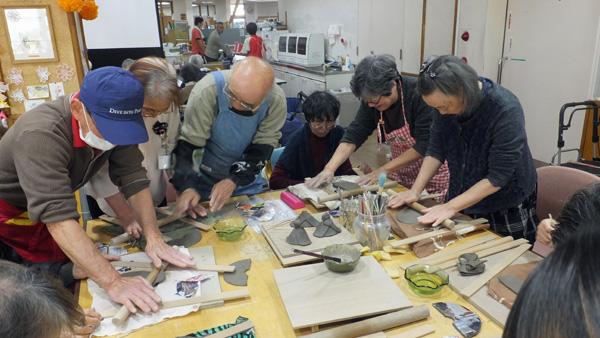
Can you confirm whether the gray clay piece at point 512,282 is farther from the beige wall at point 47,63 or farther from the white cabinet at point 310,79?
the white cabinet at point 310,79

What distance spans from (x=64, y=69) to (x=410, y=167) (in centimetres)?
231

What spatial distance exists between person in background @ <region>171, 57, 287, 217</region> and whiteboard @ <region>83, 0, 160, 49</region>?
1.87 m

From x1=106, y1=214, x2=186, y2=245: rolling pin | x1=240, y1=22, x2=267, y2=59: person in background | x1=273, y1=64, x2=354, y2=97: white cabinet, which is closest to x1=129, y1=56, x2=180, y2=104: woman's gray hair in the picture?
x1=106, y1=214, x2=186, y2=245: rolling pin

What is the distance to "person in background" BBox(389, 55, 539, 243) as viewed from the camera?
5.16 ft

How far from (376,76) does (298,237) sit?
0.99 metres

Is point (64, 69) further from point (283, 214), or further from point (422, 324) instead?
point (422, 324)

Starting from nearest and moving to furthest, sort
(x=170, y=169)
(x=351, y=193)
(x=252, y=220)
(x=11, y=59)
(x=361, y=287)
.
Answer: (x=361, y=287) → (x=252, y=220) → (x=351, y=193) → (x=170, y=169) → (x=11, y=59)

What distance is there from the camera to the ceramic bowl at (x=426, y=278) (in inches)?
47.8

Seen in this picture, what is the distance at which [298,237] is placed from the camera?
150 cm

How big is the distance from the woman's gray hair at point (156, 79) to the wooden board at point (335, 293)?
2.67 ft

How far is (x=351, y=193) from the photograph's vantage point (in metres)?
1.92

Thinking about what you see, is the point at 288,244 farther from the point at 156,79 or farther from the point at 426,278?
the point at 156,79

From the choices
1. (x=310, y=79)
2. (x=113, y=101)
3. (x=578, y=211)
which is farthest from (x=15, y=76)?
(x=310, y=79)

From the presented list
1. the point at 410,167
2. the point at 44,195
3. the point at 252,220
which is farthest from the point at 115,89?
the point at 410,167
